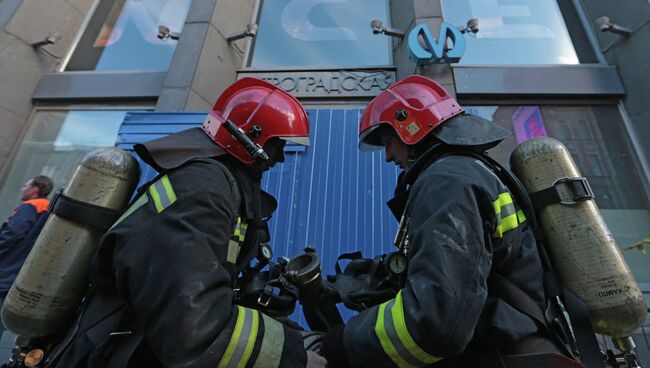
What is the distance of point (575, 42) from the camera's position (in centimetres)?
621

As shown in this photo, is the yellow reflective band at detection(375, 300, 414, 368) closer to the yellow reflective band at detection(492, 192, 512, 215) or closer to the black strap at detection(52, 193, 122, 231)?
the yellow reflective band at detection(492, 192, 512, 215)

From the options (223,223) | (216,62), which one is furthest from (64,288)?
(216,62)

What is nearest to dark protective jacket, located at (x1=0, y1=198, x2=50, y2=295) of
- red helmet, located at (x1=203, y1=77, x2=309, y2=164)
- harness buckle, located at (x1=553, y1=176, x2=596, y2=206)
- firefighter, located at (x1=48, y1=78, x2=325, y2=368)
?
firefighter, located at (x1=48, y1=78, x2=325, y2=368)

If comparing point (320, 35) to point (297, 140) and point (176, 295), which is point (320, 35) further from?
point (176, 295)

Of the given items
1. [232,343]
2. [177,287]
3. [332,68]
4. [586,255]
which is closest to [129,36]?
[332,68]

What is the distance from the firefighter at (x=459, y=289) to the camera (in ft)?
3.93

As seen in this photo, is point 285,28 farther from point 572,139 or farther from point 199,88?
point 572,139

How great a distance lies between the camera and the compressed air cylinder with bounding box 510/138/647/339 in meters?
1.51

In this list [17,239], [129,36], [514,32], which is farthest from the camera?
[129,36]

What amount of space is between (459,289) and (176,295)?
3.35ft

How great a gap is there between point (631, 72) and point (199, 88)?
7170 millimetres

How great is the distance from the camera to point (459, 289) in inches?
47.6

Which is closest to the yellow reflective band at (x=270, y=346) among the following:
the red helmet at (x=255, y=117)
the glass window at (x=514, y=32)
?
the red helmet at (x=255, y=117)

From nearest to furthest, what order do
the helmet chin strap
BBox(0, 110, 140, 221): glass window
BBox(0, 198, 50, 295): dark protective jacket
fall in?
1. the helmet chin strap
2. BBox(0, 198, 50, 295): dark protective jacket
3. BBox(0, 110, 140, 221): glass window
